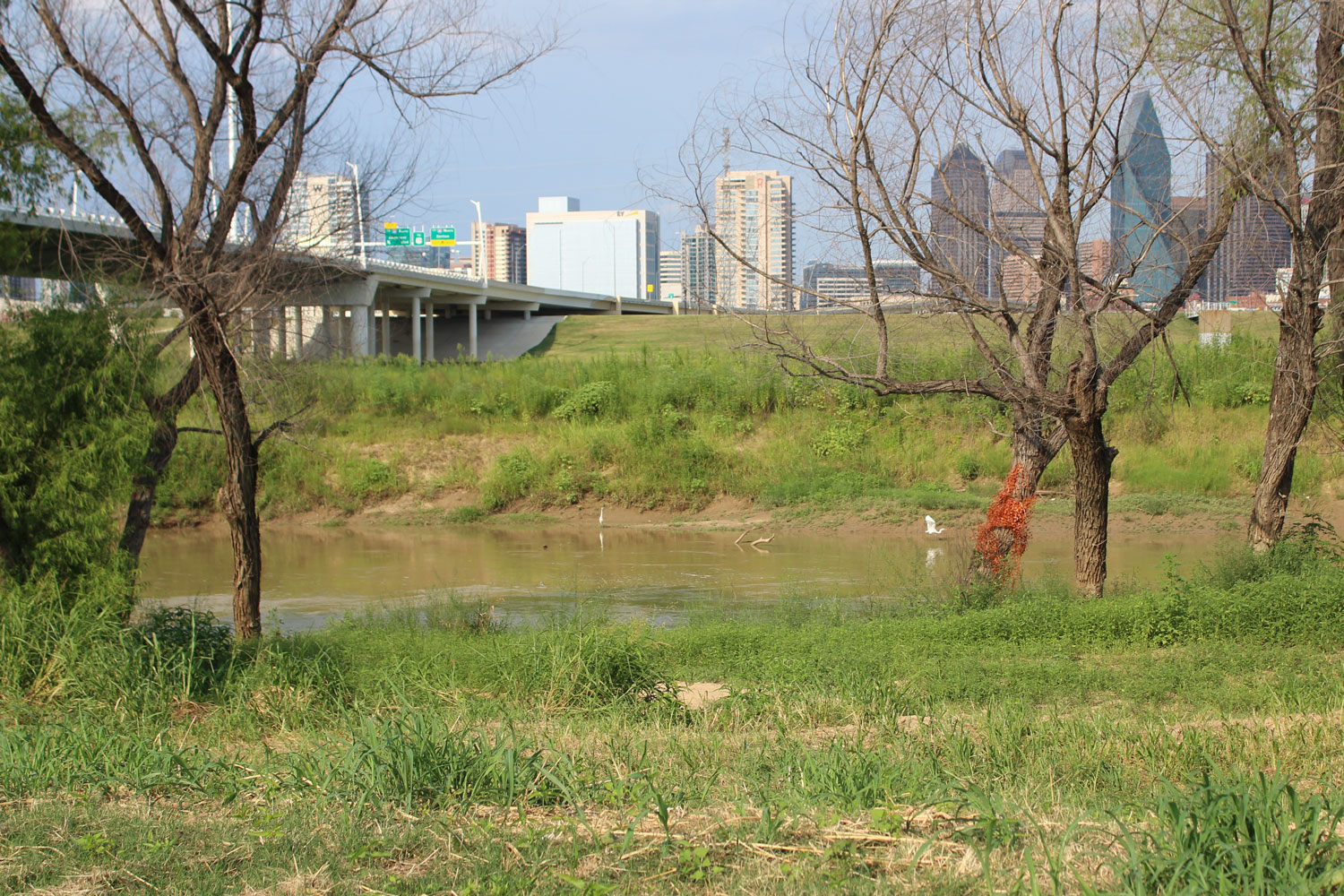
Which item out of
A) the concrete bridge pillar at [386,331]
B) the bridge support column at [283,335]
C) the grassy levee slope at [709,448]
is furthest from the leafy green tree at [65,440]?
the concrete bridge pillar at [386,331]

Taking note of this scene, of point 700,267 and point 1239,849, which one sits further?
point 700,267

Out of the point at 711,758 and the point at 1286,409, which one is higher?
the point at 1286,409

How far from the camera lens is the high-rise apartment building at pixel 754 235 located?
10.6 metres

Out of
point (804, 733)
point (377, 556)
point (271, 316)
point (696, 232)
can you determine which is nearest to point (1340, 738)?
point (804, 733)

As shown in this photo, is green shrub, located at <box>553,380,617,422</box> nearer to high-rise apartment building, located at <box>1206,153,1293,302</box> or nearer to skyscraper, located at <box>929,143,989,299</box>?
skyscraper, located at <box>929,143,989,299</box>

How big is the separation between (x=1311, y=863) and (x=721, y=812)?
192cm

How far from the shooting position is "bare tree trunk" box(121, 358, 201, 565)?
30.9 ft

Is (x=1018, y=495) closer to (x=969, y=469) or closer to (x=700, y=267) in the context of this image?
(x=700, y=267)

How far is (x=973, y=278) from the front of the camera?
34.0 ft

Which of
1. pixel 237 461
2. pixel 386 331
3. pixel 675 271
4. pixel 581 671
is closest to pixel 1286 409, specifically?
→ pixel 675 271

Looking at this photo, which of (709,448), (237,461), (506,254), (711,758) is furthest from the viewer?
(506,254)

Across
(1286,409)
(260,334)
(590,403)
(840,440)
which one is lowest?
(840,440)

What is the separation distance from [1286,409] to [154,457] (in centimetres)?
1166

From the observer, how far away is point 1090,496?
10703 millimetres
